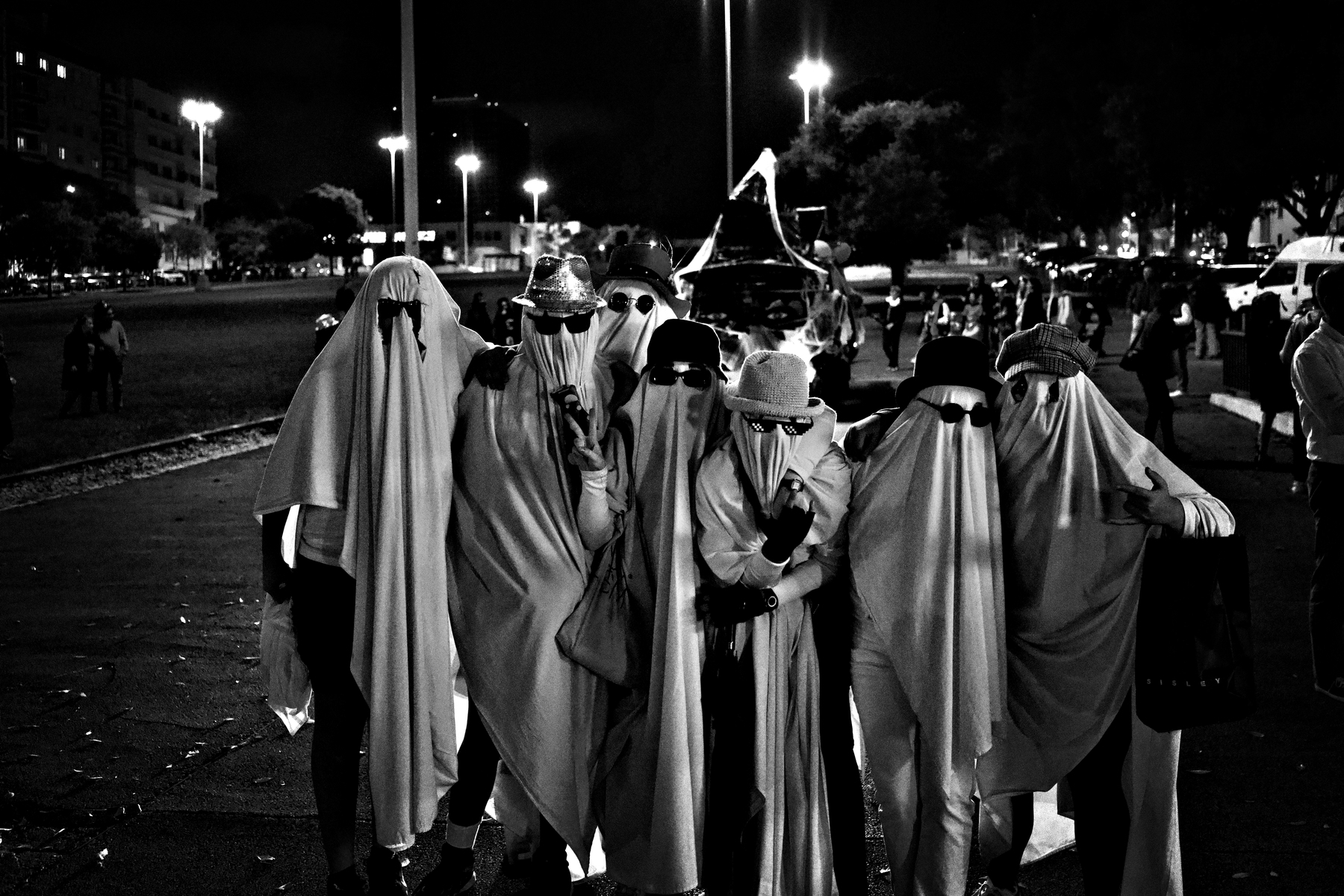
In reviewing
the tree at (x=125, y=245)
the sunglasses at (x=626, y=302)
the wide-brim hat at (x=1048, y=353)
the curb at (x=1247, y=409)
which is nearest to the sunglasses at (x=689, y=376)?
the wide-brim hat at (x=1048, y=353)

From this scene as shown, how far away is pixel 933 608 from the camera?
3988 mm

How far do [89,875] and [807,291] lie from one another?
735 inches

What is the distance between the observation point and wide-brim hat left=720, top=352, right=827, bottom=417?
382cm

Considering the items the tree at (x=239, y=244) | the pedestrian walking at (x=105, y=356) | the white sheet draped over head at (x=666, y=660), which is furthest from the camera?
the tree at (x=239, y=244)

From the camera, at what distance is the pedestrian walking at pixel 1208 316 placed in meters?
28.5

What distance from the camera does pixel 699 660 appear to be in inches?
159

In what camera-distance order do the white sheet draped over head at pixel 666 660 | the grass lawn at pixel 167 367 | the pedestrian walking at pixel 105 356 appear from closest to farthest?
the white sheet draped over head at pixel 666 660 → the grass lawn at pixel 167 367 → the pedestrian walking at pixel 105 356

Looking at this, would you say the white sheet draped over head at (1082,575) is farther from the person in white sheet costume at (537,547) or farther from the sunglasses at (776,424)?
the person in white sheet costume at (537,547)

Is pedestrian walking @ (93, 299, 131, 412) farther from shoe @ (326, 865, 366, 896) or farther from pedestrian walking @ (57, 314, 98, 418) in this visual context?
shoe @ (326, 865, 366, 896)

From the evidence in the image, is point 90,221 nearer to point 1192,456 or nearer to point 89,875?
point 1192,456

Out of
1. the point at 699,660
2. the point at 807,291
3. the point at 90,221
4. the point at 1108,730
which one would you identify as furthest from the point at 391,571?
the point at 90,221

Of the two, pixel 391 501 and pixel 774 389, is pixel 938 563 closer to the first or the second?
pixel 774 389

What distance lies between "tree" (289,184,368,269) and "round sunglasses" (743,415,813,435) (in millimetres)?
121107

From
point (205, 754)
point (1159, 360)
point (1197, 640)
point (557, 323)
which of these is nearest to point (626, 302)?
point (557, 323)
